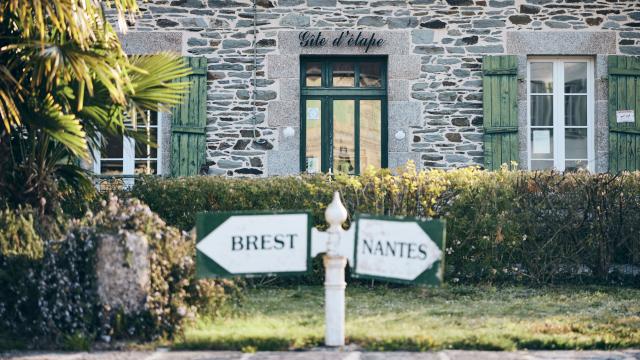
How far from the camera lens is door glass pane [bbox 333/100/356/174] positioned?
12.1 metres

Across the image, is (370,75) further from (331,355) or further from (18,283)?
(331,355)

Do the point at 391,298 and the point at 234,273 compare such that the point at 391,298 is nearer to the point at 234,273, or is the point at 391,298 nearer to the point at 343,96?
the point at 234,273

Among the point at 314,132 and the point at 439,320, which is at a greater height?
the point at 314,132

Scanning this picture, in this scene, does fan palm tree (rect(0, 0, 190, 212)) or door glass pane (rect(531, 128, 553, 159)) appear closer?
fan palm tree (rect(0, 0, 190, 212))

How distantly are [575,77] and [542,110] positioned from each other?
608 millimetres

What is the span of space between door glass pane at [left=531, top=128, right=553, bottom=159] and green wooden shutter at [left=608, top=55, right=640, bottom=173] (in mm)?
748

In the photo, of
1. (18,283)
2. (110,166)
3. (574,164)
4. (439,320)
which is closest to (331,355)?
(439,320)

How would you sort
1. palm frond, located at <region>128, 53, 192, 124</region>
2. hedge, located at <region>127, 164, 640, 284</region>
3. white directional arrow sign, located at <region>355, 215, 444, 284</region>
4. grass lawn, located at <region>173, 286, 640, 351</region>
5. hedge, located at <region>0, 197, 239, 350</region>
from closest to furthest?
white directional arrow sign, located at <region>355, 215, 444, 284</region>, grass lawn, located at <region>173, 286, 640, 351</region>, hedge, located at <region>0, 197, 239, 350</region>, palm frond, located at <region>128, 53, 192, 124</region>, hedge, located at <region>127, 164, 640, 284</region>

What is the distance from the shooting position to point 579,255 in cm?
886

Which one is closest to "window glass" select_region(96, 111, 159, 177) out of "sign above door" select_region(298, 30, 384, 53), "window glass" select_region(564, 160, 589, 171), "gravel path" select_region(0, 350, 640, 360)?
"sign above door" select_region(298, 30, 384, 53)

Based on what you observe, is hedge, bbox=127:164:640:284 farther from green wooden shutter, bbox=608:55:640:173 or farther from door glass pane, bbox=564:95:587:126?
door glass pane, bbox=564:95:587:126

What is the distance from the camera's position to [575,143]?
1210cm

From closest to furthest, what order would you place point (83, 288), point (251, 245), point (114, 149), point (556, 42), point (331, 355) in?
1. point (331, 355)
2. point (251, 245)
3. point (83, 288)
4. point (556, 42)
5. point (114, 149)

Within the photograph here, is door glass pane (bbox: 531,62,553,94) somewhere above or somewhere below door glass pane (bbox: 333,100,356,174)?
above
